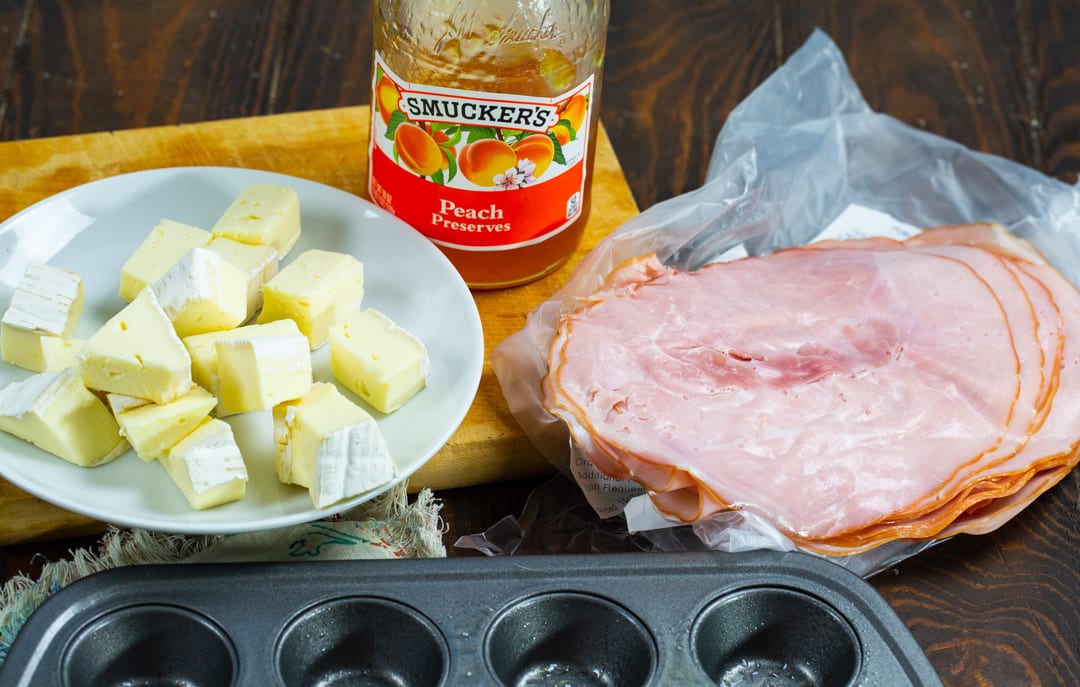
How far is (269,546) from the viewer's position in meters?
1.21

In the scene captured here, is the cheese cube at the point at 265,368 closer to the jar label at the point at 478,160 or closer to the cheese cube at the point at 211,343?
the cheese cube at the point at 211,343

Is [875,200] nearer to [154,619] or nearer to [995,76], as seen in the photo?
[995,76]

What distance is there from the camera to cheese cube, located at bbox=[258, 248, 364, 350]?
4.14 feet

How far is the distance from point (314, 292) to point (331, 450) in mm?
220

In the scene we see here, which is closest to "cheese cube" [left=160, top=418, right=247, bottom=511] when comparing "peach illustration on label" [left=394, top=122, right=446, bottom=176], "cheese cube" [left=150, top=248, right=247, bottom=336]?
"cheese cube" [left=150, top=248, right=247, bottom=336]

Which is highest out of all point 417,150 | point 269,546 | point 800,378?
point 417,150

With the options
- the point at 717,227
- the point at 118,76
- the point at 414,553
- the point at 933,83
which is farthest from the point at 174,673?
the point at 933,83

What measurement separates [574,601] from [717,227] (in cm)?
65

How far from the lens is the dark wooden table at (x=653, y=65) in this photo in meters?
1.84

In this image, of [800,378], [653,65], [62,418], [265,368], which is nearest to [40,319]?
[62,418]

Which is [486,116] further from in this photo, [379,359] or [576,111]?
[379,359]

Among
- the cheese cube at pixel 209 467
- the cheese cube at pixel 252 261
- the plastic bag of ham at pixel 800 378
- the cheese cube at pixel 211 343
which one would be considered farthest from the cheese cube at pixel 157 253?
the plastic bag of ham at pixel 800 378

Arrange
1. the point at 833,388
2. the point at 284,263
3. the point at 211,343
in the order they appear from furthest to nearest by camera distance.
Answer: the point at 284,263 → the point at 833,388 → the point at 211,343

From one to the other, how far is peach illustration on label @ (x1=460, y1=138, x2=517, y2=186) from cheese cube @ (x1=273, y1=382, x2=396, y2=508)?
34 centimetres
